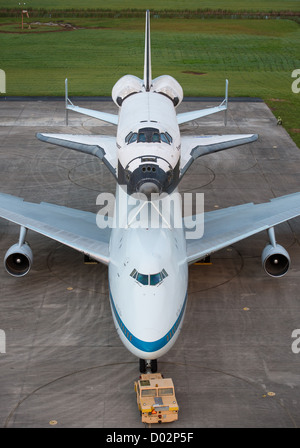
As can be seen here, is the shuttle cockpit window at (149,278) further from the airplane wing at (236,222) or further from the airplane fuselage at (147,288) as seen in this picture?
the airplane wing at (236,222)

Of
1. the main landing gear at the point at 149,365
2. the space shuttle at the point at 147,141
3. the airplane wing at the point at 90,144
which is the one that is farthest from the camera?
the airplane wing at the point at 90,144

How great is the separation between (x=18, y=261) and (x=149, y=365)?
797 cm

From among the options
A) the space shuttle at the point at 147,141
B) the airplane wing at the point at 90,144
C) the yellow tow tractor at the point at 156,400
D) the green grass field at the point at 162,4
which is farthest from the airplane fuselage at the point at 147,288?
the green grass field at the point at 162,4

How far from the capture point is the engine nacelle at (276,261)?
27328mm

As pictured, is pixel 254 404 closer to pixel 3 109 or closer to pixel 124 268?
pixel 124 268

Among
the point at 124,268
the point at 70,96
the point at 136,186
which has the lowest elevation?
the point at 70,96

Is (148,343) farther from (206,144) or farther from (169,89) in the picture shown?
(169,89)

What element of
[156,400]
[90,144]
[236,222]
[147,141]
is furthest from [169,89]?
[156,400]

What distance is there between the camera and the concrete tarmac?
2042 centimetres

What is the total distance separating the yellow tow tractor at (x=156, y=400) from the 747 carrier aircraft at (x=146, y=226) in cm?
74

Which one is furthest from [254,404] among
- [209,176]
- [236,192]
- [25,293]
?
[209,176]

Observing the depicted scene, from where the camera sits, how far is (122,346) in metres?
23.5

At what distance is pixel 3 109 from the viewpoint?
168 ft
